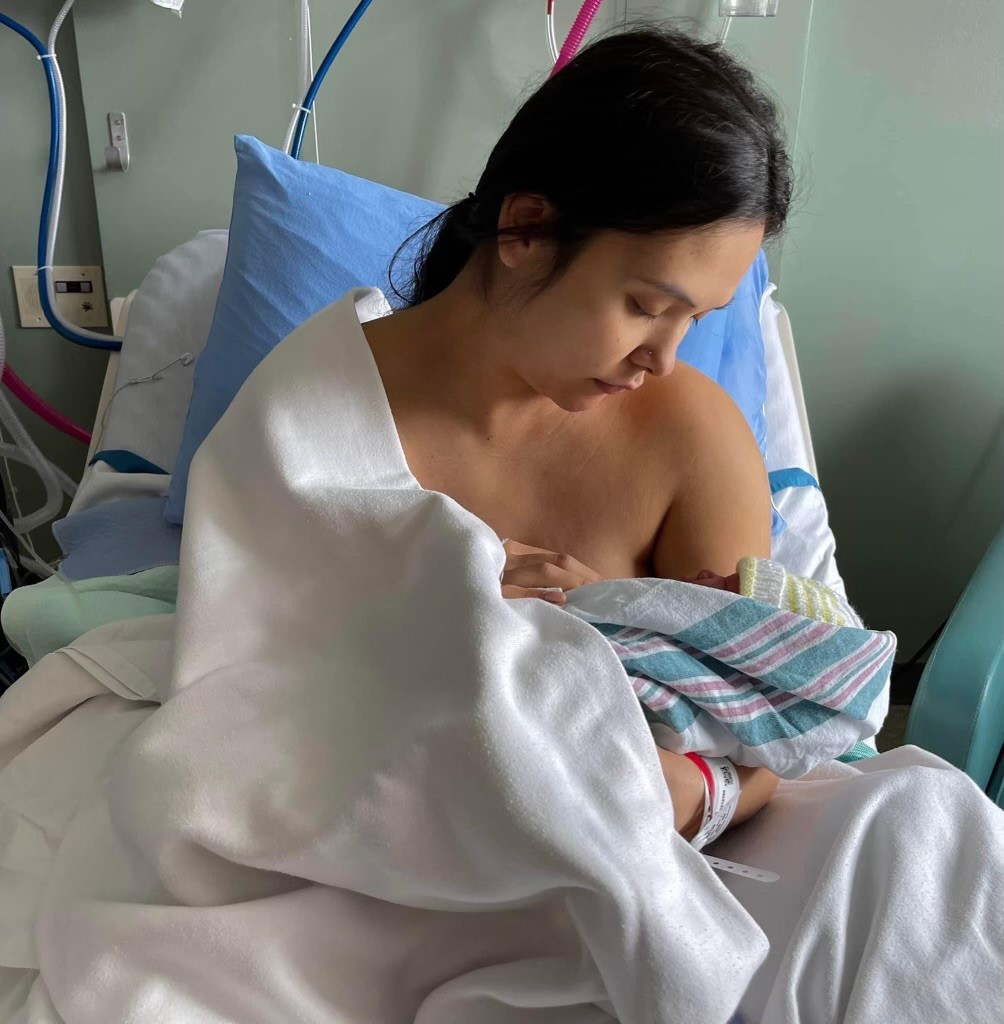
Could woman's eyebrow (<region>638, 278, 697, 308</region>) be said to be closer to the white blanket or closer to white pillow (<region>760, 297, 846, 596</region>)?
the white blanket

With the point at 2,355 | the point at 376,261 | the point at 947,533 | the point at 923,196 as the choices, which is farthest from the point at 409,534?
the point at 947,533

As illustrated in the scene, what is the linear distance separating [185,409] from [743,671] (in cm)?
102

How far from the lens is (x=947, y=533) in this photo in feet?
6.77

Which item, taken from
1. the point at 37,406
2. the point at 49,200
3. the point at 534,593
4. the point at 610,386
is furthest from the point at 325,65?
the point at 534,593

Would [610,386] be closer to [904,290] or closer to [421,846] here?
[421,846]

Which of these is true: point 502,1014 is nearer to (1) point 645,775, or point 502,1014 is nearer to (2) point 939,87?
(1) point 645,775

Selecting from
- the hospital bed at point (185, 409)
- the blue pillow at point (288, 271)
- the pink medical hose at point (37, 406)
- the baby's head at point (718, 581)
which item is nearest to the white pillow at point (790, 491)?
the hospital bed at point (185, 409)

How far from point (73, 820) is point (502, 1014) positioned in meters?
0.40

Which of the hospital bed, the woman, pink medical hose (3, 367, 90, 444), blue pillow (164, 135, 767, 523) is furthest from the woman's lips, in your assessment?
pink medical hose (3, 367, 90, 444)

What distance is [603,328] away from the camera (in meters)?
0.84

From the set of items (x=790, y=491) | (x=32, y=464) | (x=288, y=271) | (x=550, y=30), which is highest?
(x=550, y=30)

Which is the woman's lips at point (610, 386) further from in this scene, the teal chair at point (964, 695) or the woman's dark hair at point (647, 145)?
the teal chair at point (964, 695)

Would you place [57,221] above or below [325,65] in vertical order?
below

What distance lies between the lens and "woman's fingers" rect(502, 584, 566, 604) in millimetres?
853
